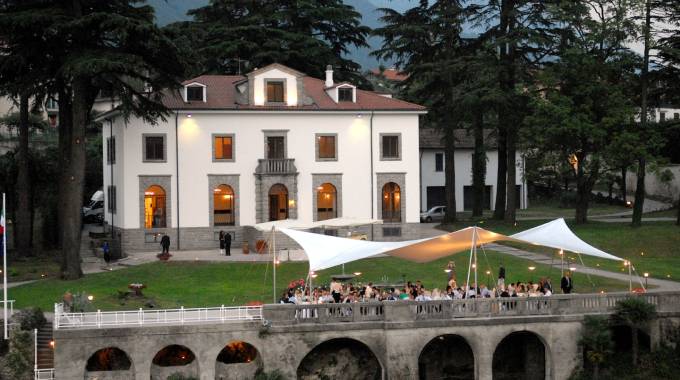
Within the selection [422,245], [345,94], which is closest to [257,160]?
[345,94]

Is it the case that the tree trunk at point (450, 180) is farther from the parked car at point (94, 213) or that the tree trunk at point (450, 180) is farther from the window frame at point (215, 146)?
the parked car at point (94, 213)

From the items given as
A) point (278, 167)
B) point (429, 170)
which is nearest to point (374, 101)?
point (278, 167)

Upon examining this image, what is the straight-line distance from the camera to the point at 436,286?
41.0 meters

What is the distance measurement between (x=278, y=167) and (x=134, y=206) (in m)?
8.56

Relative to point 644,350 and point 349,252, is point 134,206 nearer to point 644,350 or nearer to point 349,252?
point 349,252

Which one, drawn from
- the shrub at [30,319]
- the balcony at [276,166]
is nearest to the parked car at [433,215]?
the balcony at [276,166]

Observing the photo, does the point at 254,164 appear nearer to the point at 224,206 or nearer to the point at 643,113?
the point at 224,206

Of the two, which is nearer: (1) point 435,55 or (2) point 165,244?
(2) point 165,244

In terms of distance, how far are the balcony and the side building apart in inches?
967

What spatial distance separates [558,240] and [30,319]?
1953 cm

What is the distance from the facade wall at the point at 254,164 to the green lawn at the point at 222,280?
6.97m

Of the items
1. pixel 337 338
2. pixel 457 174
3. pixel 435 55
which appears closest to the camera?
pixel 337 338

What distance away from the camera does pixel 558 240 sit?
36.3 m

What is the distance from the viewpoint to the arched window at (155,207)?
2142 inches
